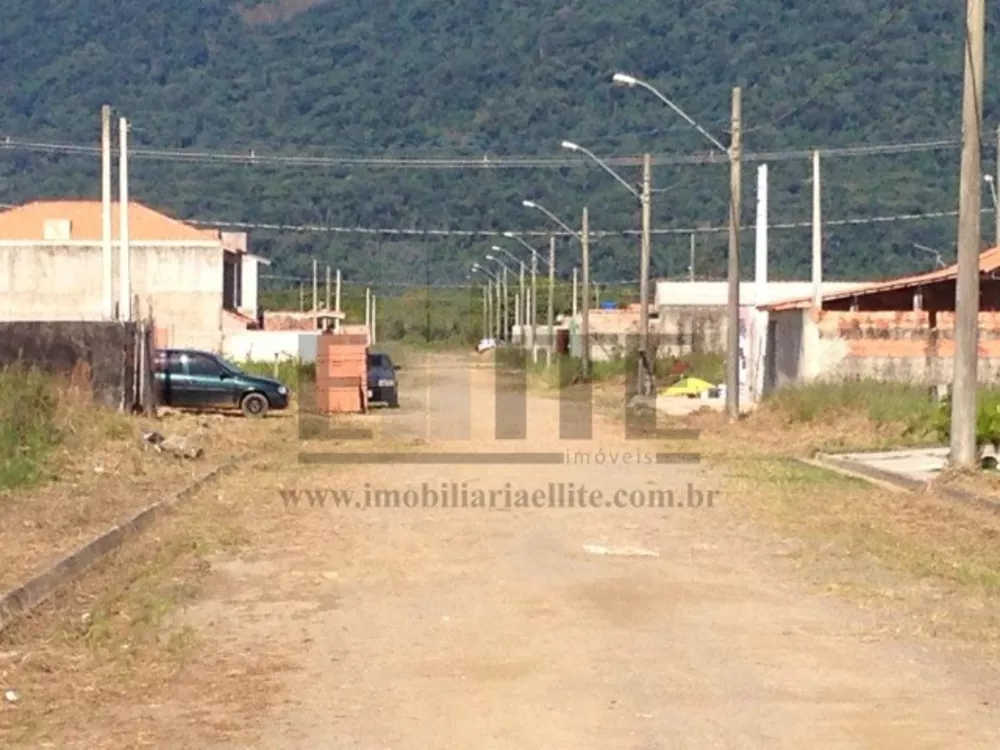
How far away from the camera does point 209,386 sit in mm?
38875

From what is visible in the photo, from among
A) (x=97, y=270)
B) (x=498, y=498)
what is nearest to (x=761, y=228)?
(x=97, y=270)

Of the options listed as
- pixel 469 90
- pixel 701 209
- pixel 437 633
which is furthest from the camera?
pixel 469 90

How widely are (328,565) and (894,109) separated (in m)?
103

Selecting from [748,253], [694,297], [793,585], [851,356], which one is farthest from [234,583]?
[748,253]

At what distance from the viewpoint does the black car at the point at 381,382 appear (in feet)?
147

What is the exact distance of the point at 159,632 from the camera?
1193 centimetres

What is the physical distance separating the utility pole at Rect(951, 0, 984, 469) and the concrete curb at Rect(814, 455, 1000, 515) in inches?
29.8

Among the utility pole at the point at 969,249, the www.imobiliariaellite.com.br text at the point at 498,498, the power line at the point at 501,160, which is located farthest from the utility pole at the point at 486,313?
the www.imobiliariaellite.com.br text at the point at 498,498

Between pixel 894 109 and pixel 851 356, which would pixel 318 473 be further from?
pixel 894 109

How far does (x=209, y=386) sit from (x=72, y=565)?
80.0 feet

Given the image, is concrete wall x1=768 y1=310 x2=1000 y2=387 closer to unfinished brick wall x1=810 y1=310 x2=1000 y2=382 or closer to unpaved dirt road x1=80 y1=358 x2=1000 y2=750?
unfinished brick wall x1=810 y1=310 x2=1000 y2=382

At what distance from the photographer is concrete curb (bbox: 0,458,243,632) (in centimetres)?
1252

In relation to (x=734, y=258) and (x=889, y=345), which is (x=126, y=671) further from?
(x=889, y=345)

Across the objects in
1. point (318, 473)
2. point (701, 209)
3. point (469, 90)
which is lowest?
point (318, 473)
